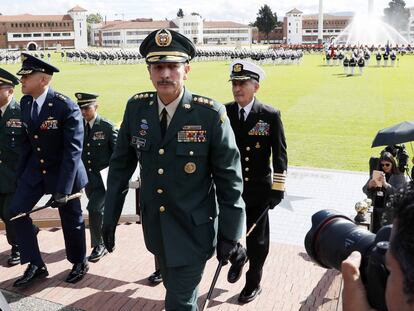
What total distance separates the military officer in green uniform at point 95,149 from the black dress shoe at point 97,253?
85 millimetres

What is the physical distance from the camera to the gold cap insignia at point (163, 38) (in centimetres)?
303

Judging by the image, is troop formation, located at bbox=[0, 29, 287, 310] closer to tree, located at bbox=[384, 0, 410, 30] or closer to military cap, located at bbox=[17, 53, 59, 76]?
military cap, located at bbox=[17, 53, 59, 76]

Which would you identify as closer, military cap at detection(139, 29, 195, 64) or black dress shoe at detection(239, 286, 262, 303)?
military cap at detection(139, 29, 195, 64)

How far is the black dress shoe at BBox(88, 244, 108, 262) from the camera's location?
5035 millimetres

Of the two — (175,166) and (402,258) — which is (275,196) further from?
(402,258)

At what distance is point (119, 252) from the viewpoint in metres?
5.29

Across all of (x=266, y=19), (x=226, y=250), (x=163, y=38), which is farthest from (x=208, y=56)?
(x=266, y=19)

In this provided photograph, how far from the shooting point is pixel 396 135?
15.7 feet

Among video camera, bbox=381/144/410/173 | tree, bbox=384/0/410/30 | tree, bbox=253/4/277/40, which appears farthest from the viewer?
tree, bbox=253/4/277/40

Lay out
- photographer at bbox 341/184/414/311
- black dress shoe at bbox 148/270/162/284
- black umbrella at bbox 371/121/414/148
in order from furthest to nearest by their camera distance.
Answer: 1. black umbrella at bbox 371/121/414/148
2. black dress shoe at bbox 148/270/162/284
3. photographer at bbox 341/184/414/311

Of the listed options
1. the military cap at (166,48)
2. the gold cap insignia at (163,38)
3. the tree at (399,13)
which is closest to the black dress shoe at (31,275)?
the military cap at (166,48)

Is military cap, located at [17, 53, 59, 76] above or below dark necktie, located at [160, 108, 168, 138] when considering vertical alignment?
above

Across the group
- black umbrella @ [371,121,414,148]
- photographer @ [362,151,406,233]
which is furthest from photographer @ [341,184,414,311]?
black umbrella @ [371,121,414,148]

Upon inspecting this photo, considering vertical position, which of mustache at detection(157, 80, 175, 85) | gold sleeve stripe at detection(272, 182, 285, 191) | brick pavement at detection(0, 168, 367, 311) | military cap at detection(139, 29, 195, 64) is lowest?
brick pavement at detection(0, 168, 367, 311)
